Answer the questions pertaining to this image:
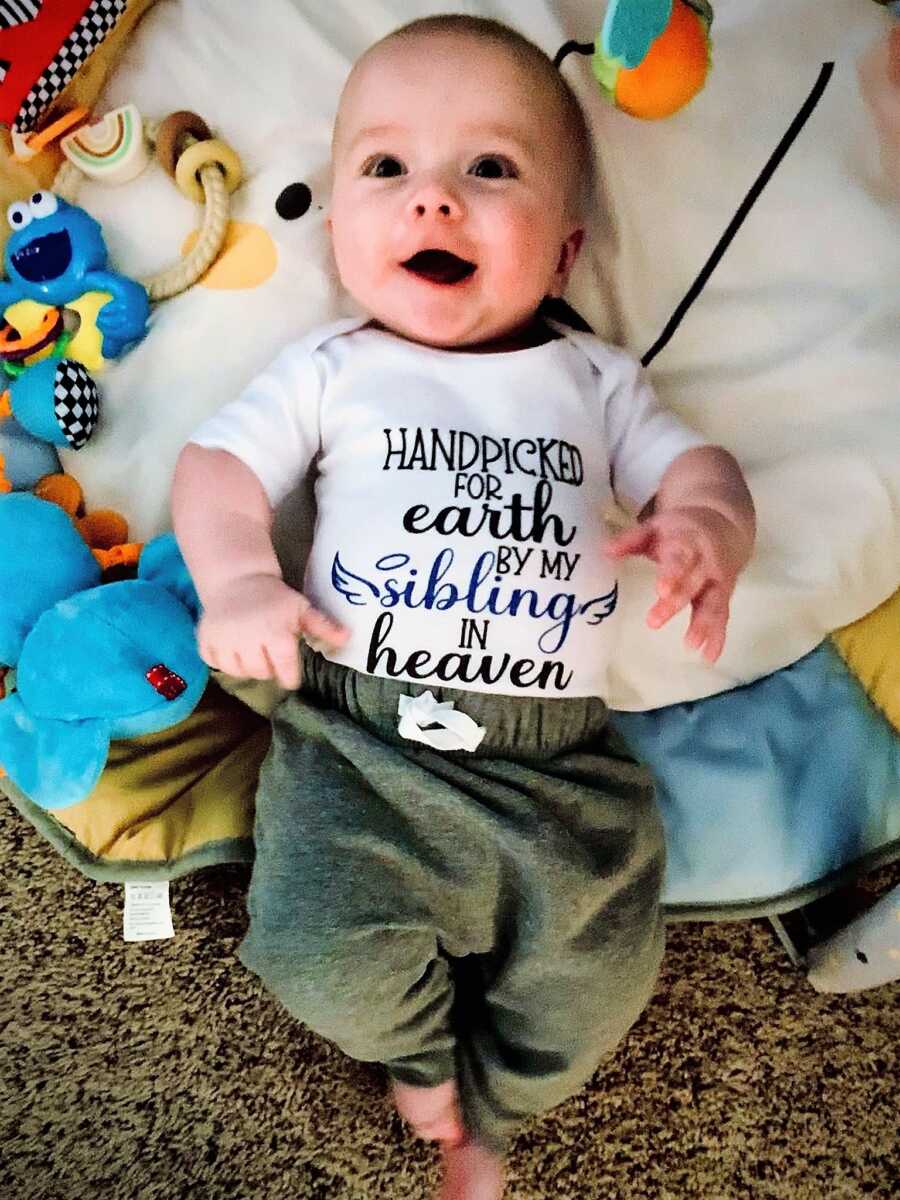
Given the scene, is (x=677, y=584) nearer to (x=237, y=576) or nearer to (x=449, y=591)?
(x=449, y=591)

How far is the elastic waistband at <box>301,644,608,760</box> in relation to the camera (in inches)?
30.2

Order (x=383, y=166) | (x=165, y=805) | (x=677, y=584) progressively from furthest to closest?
(x=165, y=805), (x=383, y=166), (x=677, y=584)

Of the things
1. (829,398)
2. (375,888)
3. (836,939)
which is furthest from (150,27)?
(836,939)

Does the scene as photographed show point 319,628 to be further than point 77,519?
No

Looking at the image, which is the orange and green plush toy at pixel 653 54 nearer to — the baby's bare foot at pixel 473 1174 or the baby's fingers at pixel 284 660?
the baby's fingers at pixel 284 660

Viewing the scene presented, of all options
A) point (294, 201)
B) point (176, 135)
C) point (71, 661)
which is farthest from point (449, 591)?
point (176, 135)

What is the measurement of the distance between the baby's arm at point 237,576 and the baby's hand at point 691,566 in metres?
0.21

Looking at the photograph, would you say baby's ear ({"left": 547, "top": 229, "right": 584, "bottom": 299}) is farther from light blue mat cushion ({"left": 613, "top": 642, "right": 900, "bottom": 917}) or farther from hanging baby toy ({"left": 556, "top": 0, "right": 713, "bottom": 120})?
light blue mat cushion ({"left": 613, "top": 642, "right": 900, "bottom": 917})

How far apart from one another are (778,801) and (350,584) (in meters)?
0.43

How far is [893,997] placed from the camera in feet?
3.22

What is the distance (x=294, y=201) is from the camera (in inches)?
36.4

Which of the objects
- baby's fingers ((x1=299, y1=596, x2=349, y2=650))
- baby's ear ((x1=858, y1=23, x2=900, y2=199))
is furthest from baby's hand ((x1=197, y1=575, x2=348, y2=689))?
A: baby's ear ((x1=858, y1=23, x2=900, y2=199))

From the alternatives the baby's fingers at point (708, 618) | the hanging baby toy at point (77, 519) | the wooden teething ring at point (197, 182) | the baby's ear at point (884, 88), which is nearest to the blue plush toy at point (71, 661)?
the hanging baby toy at point (77, 519)

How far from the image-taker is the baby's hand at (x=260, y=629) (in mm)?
694
